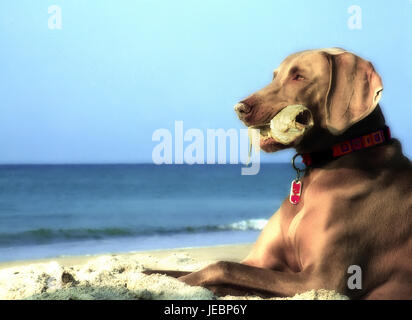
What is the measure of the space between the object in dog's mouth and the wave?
6.92 metres

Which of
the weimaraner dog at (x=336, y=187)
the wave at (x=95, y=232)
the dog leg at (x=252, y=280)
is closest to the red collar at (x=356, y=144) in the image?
the weimaraner dog at (x=336, y=187)

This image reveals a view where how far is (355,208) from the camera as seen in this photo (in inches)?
122

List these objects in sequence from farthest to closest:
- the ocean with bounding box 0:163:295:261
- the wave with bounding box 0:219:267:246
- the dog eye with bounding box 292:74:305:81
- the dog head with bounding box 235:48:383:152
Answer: the wave with bounding box 0:219:267:246 < the ocean with bounding box 0:163:295:261 < the dog eye with bounding box 292:74:305:81 < the dog head with bounding box 235:48:383:152

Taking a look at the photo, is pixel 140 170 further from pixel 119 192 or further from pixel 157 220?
pixel 157 220

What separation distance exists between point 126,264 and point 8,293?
91 cm

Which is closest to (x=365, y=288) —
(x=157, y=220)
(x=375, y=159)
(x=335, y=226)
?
(x=335, y=226)

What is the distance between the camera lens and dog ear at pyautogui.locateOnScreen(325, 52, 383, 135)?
3.08 metres

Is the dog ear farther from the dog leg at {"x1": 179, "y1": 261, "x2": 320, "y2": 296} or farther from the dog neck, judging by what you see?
the dog leg at {"x1": 179, "y1": 261, "x2": 320, "y2": 296}

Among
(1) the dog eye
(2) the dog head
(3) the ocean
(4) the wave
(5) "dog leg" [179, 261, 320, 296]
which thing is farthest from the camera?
(4) the wave

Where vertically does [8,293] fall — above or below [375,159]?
below

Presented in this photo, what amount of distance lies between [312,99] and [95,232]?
326 inches

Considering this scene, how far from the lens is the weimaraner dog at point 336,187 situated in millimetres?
3033

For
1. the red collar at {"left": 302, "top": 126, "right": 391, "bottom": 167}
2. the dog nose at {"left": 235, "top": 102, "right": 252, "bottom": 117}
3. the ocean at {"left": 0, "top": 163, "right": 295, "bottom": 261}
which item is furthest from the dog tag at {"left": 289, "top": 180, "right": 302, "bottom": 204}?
the ocean at {"left": 0, "top": 163, "right": 295, "bottom": 261}

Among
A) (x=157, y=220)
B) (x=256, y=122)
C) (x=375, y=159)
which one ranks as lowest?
(x=157, y=220)
